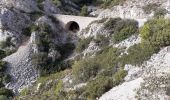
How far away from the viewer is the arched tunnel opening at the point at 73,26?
70.4 m

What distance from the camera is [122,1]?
71.3 meters

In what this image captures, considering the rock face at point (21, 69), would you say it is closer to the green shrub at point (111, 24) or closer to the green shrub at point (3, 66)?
the green shrub at point (3, 66)

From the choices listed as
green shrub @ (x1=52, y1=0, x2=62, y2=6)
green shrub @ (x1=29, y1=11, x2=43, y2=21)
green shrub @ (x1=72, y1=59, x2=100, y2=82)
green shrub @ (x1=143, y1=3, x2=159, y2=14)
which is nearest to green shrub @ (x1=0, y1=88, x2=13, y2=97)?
green shrub @ (x1=72, y1=59, x2=100, y2=82)

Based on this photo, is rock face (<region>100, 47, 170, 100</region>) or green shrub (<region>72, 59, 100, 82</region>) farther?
green shrub (<region>72, 59, 100, 82</region>)

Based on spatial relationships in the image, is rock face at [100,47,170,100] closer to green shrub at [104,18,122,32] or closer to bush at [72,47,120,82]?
bush at [72,47,120,82]

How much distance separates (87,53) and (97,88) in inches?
588

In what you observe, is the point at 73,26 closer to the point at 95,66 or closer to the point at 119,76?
the point at 95,66

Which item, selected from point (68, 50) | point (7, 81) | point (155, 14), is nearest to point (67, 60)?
point (68, 50)

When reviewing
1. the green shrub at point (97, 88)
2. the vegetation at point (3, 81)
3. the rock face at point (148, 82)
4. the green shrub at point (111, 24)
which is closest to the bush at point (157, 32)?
the rock face at point (148, 82)

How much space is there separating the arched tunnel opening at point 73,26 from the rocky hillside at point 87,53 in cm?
82

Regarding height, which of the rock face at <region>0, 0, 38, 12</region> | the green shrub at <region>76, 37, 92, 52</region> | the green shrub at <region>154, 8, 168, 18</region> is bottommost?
the green shrub at <region>76, 37, 92, 52</region>

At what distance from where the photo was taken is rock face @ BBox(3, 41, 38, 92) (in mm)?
60106

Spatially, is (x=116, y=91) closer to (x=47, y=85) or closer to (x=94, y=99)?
(x=94, y=99)

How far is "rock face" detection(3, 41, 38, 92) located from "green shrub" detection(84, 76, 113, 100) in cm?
1444
